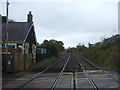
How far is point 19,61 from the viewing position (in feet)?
74.5

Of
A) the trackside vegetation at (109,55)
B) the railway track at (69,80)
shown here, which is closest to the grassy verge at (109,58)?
the trackside vegetation at (109,55)

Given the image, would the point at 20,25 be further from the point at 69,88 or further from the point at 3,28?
the point at 69,88

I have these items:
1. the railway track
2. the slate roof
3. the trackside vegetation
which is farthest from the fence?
the slate roof

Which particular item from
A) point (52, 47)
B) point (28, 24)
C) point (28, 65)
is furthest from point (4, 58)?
point (52, 47)

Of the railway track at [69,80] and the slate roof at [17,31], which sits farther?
the slate roof at [17,31]

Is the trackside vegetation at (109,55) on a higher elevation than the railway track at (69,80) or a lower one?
higher

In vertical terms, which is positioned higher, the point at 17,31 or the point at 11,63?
Result: the point at 17,31

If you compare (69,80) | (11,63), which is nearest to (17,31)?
(11,63)

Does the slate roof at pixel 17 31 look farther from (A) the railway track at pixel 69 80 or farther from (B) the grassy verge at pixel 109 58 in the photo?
(A) the railway track at pixel 69 80

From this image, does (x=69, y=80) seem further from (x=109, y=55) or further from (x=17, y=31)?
(x=17, y=31)

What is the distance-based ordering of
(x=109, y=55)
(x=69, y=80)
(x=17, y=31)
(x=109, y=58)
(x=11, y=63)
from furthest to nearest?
(x=17, y=31), (x=109, y=55), (x=109, y=58), (x=11, y=63), (x=69, y=80)

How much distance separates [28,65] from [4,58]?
6557 mm

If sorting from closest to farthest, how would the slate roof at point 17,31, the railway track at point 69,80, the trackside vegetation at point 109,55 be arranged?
the railway track at point 69,80, the trackside vegetation at point 109,55, the slate roof at point 17,31

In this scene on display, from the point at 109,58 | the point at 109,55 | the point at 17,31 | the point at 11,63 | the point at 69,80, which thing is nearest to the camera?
the point at 69,80
